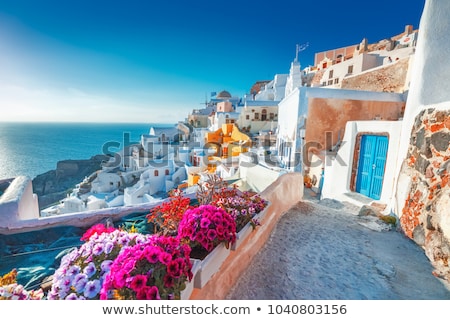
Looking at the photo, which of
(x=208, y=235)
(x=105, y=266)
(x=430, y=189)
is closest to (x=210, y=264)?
(x=208, y=235)

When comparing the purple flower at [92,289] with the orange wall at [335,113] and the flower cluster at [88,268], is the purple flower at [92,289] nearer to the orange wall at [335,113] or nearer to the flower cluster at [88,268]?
the flower cluster at [88,268]

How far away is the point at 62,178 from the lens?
43.5m

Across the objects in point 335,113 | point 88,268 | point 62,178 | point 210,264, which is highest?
point 335,113

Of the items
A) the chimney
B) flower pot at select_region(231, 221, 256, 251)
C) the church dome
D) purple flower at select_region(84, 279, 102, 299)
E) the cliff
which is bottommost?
the cliff

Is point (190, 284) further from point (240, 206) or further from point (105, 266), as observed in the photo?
point (240, 206)

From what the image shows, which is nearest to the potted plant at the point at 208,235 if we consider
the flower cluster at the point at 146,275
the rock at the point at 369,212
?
the flower cluster at the point at 146,275

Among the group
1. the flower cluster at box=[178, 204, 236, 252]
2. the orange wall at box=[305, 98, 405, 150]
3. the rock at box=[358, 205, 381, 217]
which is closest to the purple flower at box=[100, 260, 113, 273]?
the flower cluster at box=[178, 204, 236, 252]

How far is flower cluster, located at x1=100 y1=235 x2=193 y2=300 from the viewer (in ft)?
4.79

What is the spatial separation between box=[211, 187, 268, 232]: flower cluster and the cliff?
39.9 meters

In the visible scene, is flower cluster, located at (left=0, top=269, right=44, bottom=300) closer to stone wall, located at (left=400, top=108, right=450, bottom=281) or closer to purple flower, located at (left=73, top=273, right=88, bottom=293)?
purple flower, located at (left=73, top=273, right=88, bottom=293)

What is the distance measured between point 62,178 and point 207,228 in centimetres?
5285

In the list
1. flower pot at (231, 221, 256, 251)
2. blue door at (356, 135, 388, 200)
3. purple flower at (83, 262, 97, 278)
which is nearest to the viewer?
purple flower at (83, 262, 97, 278)

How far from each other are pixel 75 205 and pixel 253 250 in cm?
2588
